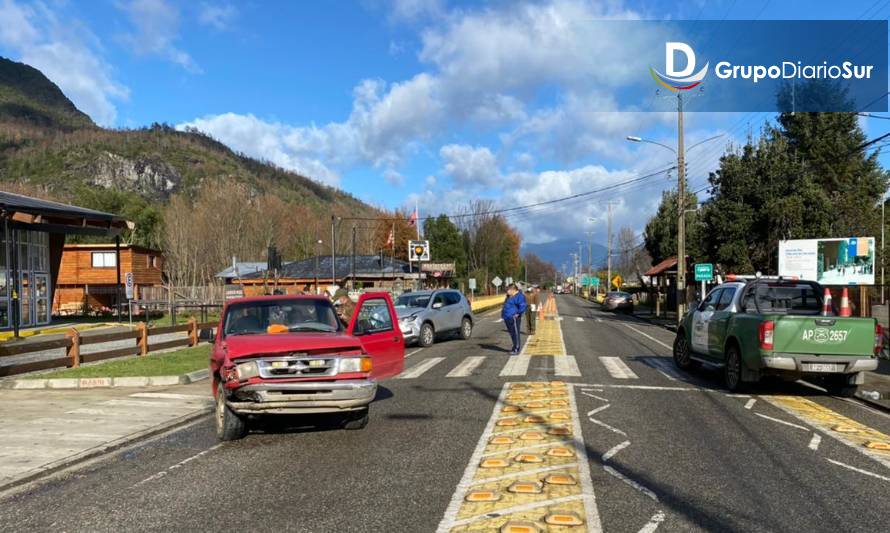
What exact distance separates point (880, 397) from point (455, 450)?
7.95 m

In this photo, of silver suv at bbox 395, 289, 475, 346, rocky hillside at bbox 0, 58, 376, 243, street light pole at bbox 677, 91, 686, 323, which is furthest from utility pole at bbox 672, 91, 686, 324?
rocky hillside at bbox 0, 58, 376, 243

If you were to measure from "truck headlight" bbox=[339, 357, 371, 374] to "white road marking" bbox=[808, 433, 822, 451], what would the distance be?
4981 millimetres

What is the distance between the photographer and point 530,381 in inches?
484

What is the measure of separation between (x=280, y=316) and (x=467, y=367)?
22.3 feet

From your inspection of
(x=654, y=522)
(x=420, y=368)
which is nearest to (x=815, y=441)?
(x=654, y=522)

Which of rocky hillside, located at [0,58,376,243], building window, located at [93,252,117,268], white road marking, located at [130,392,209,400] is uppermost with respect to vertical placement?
rocky hillside, located at [0,58,376,243]

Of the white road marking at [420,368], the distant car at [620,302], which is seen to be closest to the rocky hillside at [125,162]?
the distant car at [620,302]

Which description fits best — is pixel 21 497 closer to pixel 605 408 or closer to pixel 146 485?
pixel 146 485

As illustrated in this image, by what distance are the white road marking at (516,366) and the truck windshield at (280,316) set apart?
556cm

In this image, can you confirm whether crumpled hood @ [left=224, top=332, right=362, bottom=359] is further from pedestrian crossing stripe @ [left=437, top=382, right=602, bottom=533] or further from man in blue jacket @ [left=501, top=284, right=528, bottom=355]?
man in blue jacket @ [left=501, top=284, right=528, bottom=355]

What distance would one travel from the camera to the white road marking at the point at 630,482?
220 inches

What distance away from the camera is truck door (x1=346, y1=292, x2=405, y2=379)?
9.22 meters

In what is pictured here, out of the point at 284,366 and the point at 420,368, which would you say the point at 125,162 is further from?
the point at 284,366

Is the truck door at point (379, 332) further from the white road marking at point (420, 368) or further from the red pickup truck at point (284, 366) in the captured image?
the white road marking at point (420, 368)
